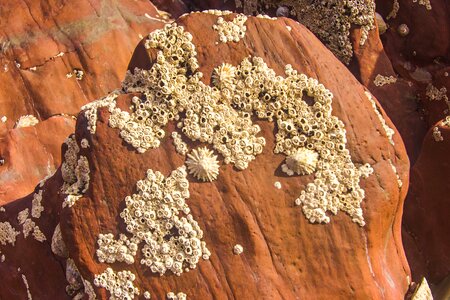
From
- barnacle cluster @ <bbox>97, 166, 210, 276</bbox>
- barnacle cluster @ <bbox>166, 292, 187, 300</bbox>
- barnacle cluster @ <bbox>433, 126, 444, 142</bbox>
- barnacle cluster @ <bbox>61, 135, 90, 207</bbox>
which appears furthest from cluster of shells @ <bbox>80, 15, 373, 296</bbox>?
barnacle cluster @ <bbox>433, 126, 444, 142</bbox>

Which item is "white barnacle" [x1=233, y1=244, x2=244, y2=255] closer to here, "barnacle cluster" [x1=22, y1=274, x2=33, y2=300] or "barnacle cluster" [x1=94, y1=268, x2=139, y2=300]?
"barnacle cluster" [x1=94, y1=268, x2=139, y2=300]

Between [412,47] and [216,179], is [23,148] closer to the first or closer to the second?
[216,179]

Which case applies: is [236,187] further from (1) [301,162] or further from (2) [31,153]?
(2) [31,153]

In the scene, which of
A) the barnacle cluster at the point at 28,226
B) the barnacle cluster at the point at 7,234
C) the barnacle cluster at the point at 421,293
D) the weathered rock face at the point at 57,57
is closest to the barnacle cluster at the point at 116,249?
the barnacle cluster at the point at 28,226

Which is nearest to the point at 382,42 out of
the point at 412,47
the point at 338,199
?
the point at 412,47

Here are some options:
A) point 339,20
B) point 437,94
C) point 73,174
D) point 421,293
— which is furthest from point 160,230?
point 437,94
